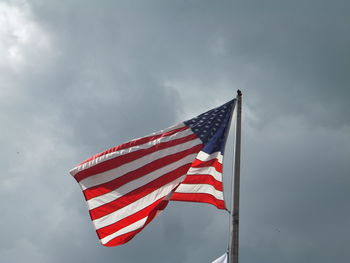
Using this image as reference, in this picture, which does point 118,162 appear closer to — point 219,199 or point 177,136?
point 177,136

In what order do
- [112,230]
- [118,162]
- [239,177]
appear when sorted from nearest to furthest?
1. [239,177]
2. [112,230]
3. [118,162]

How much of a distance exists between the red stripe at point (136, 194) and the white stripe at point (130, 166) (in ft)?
3.36

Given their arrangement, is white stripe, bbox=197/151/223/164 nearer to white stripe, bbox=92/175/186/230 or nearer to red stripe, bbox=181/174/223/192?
red stripe, bbox=181/174/223/192

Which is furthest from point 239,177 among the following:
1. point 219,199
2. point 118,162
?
point 118,162

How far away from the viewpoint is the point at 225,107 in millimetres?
20141

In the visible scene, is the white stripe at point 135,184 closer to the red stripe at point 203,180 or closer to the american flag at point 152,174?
the american flag at point 152,174

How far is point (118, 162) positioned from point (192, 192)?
144 inches

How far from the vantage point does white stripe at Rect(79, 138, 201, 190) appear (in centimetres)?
1930

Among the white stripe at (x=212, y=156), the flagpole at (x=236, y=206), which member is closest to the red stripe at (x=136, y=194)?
the white stripe at (x=212, y=156)

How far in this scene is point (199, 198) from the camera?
19547 millimetres

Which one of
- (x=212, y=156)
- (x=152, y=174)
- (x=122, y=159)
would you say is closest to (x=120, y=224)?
(x=152, y=174)

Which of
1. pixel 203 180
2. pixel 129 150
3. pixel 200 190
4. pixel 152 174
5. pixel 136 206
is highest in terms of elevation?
pixel 129 150

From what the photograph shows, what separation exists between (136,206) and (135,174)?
1.50 meters

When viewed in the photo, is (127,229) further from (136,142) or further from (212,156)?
(212,156)
